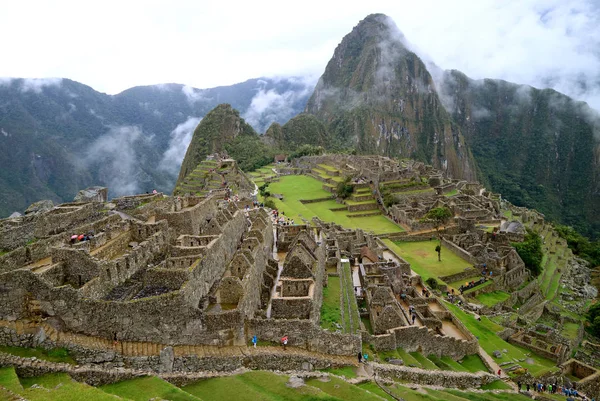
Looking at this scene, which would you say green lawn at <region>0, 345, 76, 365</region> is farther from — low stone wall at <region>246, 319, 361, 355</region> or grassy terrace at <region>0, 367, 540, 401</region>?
low stone wall at <region>246, 319, 361, 355</region>

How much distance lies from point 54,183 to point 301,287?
47724 mm

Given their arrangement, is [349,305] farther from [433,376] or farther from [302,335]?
[302,335]

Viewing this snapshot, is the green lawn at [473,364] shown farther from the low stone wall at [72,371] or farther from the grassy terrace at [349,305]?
the low stone wall at [72,371]

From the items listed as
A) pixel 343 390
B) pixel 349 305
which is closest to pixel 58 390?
pixel 343 390

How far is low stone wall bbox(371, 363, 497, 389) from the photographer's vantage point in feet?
62.8

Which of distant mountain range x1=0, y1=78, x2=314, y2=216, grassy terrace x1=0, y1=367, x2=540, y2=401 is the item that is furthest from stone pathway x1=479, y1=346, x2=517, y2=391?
distant mountain range x1=0, y1=78, x2=314, y2=216

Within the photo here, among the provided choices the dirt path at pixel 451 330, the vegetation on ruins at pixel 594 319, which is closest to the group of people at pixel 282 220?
the dirt path at pixel 451 330

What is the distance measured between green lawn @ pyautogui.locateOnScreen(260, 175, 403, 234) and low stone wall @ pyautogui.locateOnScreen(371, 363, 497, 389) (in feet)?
80.8

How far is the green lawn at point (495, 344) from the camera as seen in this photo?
26.5 metres

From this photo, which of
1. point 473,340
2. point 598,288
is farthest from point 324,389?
point 598,288

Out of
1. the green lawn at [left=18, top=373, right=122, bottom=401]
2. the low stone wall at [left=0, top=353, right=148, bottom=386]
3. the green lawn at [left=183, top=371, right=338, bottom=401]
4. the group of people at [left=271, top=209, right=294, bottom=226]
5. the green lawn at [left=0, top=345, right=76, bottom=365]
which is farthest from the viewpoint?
the group of people at [left=271, top=209, right=294, bottom=226]

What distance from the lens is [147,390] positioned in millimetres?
13102

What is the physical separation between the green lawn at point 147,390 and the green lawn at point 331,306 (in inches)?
322

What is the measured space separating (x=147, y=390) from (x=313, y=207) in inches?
2013
